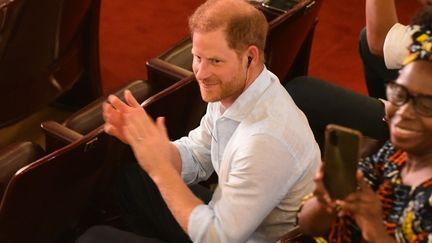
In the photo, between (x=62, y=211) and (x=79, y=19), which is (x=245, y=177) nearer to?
(x=62, y=211)

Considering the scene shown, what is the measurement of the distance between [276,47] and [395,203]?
2.72ft

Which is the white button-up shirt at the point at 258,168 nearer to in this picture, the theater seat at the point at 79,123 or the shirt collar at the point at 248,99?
the shirt collar at the point at 248,99

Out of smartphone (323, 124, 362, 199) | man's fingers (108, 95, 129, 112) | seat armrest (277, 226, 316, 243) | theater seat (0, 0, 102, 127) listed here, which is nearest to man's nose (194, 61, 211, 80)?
man's fingers (108, 95, 129, 112)

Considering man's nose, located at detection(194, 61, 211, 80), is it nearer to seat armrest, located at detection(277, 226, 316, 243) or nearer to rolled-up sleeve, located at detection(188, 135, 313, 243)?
rolled-up sleeve, located at detection(188, 135, 313, 243)

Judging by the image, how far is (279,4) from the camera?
6.29ft

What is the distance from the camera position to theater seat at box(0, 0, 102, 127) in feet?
5.74

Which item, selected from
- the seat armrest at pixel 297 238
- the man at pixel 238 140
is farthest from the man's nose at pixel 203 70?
the seat armrest at pixel 297 238

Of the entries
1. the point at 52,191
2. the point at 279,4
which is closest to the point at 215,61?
the point at 52,191

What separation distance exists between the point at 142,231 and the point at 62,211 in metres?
0.20

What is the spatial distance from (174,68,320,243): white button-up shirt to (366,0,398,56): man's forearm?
386 millimetres

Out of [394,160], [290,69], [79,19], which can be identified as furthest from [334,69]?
[394,160]

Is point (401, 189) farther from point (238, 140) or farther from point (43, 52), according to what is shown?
point (43, 52)

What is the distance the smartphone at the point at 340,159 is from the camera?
33.5 inches

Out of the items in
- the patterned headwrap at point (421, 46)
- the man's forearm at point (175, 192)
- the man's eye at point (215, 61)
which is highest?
the patterned headwrap at point (421, 46)
